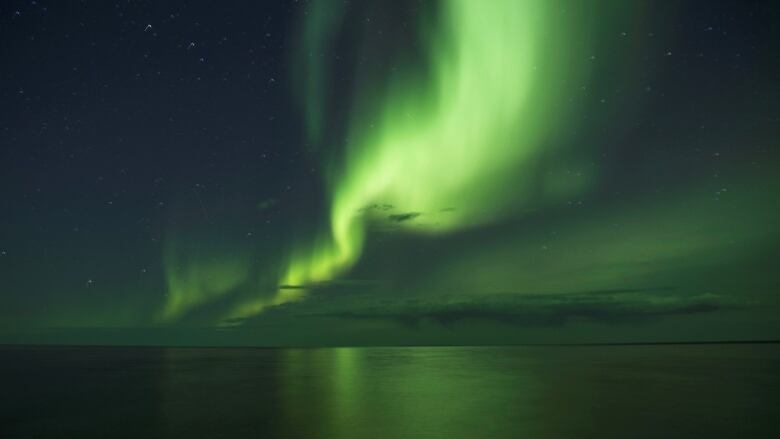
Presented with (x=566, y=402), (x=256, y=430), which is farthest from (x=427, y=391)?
(x=256, y=430)

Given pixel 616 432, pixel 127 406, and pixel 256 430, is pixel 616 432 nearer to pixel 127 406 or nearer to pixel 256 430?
pixel 256 430

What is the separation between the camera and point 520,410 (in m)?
17.6

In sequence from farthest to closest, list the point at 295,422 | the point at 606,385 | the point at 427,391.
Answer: the point at 606,385, the point at 427,391, the point at 295,422

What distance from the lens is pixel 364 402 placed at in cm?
1981

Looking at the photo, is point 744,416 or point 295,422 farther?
point 744,416

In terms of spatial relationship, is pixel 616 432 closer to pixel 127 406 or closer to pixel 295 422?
pixel 295 422

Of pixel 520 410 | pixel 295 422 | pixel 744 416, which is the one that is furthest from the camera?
pixel 520 410

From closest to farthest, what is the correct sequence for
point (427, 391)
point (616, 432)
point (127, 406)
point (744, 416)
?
point (616, 432)
point (744, 416)
point (127, 406)
point (427, 391)

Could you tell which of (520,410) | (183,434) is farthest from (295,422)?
(520,410)

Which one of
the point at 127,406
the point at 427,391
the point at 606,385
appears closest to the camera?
the point at 127,406

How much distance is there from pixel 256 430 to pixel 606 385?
17.9 metres

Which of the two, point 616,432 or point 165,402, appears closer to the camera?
point 616,432

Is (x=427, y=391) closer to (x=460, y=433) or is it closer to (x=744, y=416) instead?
(x=460, y=433)

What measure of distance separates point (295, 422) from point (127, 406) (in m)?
7.30
